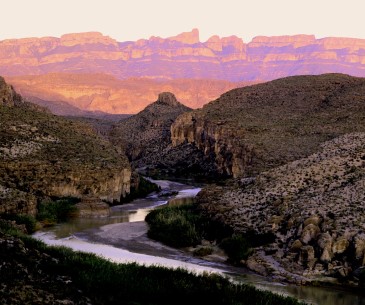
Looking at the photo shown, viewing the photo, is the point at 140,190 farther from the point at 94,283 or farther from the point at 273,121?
the point at 94,283

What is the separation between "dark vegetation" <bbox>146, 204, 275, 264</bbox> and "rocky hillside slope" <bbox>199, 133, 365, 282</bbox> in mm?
450

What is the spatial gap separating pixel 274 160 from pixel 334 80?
90.4 ft

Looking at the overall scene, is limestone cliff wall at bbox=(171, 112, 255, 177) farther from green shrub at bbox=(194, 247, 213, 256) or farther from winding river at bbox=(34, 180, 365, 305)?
green shrub at bbox=(194, 247, 213, 256)

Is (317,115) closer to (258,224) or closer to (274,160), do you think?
(274,160)

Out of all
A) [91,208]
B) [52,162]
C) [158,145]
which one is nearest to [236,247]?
[91,208]

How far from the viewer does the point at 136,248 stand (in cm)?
2395

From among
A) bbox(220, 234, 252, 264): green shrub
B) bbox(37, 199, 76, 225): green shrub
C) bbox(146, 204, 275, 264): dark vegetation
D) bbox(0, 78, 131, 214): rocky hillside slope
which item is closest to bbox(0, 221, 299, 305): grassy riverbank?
bbox(220, 234, 252, 264): green shrub

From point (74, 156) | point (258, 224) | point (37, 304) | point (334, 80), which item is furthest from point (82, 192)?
point (334, 80)

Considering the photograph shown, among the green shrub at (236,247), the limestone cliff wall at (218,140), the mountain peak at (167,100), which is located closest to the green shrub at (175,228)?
the green shrub at (236,247)

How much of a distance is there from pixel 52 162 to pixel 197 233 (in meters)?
13.6

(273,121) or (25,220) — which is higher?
(273,121)

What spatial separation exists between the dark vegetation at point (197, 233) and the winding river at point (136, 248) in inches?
20.8

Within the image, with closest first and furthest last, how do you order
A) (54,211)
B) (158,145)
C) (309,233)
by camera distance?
(309,233) → (54,211) → (158,145)

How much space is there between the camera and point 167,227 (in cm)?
2647
